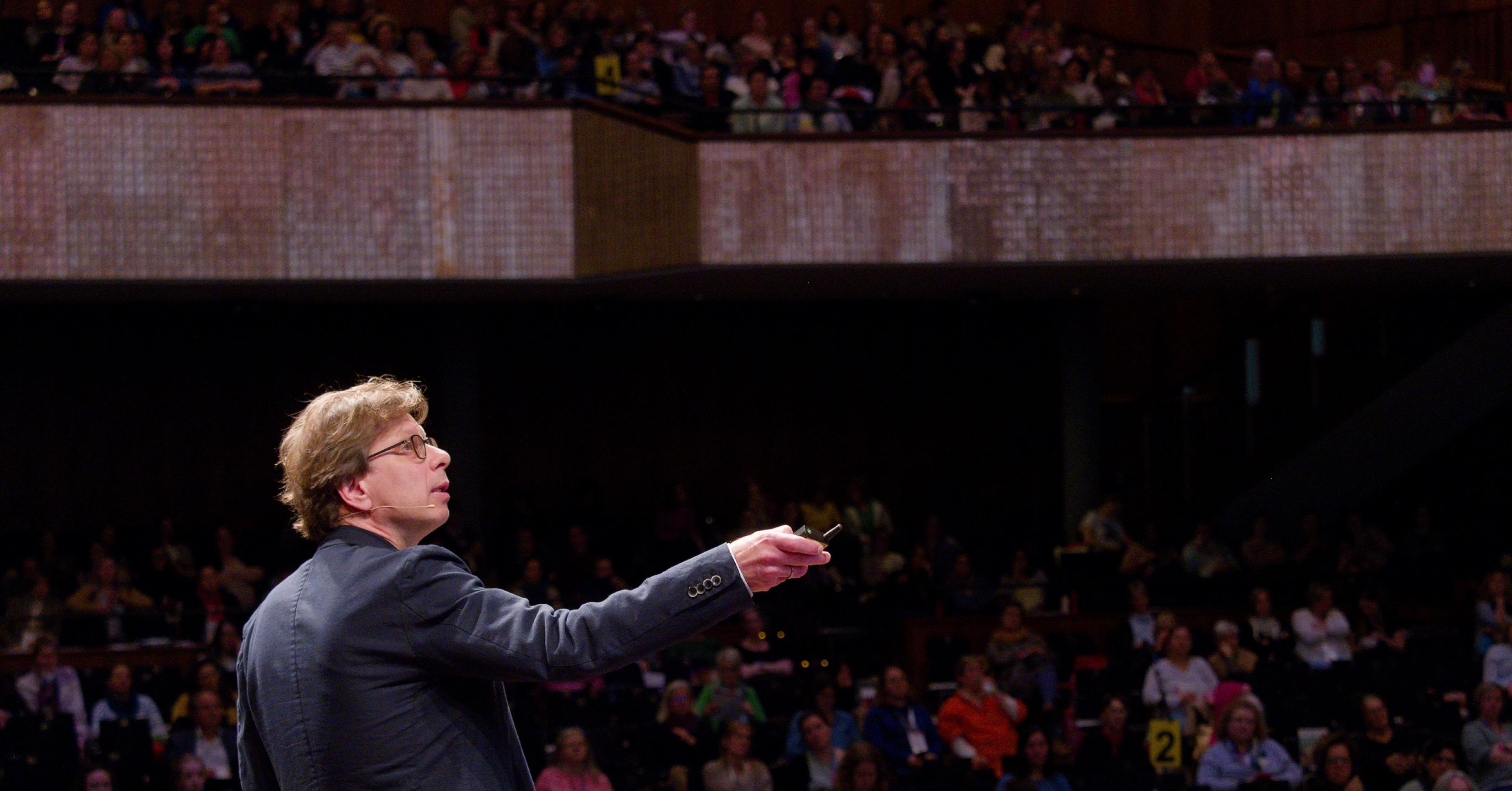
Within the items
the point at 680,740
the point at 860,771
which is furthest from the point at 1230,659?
the point at 680,740

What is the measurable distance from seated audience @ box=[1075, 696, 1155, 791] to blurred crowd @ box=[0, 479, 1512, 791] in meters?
0.02

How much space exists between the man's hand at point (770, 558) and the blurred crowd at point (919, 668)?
5.81 m

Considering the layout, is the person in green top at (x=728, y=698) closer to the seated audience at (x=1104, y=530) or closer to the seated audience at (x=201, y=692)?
the seated audience at (x=201, y=692)

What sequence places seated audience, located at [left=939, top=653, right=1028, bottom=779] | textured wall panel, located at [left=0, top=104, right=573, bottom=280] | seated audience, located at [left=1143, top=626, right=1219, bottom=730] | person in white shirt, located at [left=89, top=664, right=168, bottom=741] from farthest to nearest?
textured wall panel, located at [left=0, top=104, right=573, bottom=280] → seated audience, located at [left=1143, top=626, right=1219, bottom=730] → seated audience, located at [left=939, top=653, right=1028, bottom=779] → person in white shirt, located at [left=89, top=664, right=168, bottom=741]

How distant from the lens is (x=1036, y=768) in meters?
8.14

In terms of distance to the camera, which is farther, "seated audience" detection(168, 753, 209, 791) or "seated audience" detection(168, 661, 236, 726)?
"seated audience" detection(168, 661, 236, 726)

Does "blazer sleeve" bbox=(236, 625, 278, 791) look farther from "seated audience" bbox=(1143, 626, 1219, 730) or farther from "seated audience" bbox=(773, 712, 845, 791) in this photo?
"seated audience" bbox=(1143, 626, 1219, 730)

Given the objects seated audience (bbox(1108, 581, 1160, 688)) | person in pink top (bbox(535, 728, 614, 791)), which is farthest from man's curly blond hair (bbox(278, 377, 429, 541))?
seated audience (bbox(1108, 581, 1160, 688))

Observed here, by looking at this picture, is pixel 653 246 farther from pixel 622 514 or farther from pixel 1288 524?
pixel 1288 524

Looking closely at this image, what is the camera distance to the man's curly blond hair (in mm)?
2104

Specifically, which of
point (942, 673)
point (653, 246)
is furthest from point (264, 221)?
point (942, 673)

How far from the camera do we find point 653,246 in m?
10.4

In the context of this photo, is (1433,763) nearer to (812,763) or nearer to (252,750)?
(812,763)

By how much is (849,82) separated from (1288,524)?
5.70 metres
